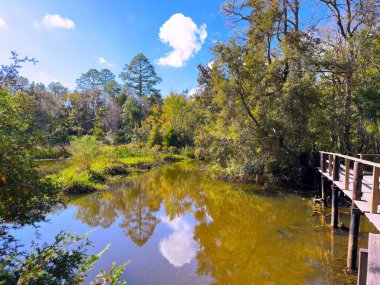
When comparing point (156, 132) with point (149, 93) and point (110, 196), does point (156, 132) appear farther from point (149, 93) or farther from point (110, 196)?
point (149, 93)

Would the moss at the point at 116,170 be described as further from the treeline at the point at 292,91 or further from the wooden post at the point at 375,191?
the wooden post at the point at 375,191

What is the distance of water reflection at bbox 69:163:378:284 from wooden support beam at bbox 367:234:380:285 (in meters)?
3.68

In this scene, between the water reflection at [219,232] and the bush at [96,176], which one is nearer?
the water reflection at [219,232]

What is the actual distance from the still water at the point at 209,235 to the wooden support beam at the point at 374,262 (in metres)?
3.69

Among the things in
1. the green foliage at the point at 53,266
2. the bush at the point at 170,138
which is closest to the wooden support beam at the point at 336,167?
the green foliage at the point at 53,266

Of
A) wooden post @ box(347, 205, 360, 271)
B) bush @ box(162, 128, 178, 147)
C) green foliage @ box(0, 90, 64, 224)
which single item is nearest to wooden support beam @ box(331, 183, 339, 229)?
wooden post @ box(347, 205, 360, 271)

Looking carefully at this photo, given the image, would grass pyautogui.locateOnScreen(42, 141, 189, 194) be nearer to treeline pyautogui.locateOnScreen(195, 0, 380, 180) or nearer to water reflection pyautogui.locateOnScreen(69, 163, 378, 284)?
Result: water reflection pyautogui.locateOnScreen(69, 163, 378, 284)

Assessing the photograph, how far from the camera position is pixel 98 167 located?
60.6 feet

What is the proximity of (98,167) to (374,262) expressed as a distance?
1752 centimetres

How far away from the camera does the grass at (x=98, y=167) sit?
14.6 metres

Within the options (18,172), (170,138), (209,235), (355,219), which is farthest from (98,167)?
(18,172)

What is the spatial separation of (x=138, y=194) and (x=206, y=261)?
8.24 metres

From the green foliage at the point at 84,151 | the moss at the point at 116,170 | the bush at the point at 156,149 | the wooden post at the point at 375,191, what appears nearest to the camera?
the wooden post at the point at 375,191

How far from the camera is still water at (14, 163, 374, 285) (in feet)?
21.6
